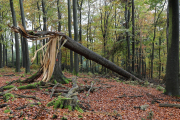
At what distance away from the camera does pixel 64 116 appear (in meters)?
3.28

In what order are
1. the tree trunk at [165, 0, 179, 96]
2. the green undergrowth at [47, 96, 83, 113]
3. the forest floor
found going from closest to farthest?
the forest floor
the green undergrowth at [47, 96, 83, 113]
the tree trunk at [165, 0, 179, 96]

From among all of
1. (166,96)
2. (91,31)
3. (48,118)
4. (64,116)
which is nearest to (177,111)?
(166,96)

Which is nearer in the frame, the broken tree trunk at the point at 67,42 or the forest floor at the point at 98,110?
the forest floor at the point at 98,110

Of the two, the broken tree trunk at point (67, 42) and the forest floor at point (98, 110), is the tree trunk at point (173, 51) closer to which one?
the forest floor at point (98, 110)

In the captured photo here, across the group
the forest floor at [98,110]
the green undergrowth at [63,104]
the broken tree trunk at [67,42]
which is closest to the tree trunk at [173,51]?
the forest floor at [98,110]

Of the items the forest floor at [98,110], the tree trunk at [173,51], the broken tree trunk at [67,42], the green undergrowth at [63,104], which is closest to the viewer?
the forest floor at [98,110]

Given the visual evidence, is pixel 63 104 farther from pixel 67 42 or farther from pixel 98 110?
pixel 67 42

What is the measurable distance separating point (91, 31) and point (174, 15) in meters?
17.2

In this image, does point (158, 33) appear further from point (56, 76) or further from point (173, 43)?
point (56, 76)

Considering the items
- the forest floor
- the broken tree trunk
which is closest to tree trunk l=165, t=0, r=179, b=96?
the forest floor

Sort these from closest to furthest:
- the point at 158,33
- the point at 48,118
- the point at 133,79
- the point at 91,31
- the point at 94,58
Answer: the point at 48,118 < the point at 94,58 < the point at 133,79 < the point at 158,33 < the point at 91,31

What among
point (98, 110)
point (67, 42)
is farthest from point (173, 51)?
point (67, 42)

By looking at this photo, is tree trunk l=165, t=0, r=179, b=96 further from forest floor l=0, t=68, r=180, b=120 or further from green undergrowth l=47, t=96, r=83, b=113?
green undergrowth l=47, t=96, r=83, b=113

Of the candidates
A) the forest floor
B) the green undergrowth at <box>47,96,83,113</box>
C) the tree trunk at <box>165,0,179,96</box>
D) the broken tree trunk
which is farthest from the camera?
the tree trunk at <box>165,0,179,96</box>
